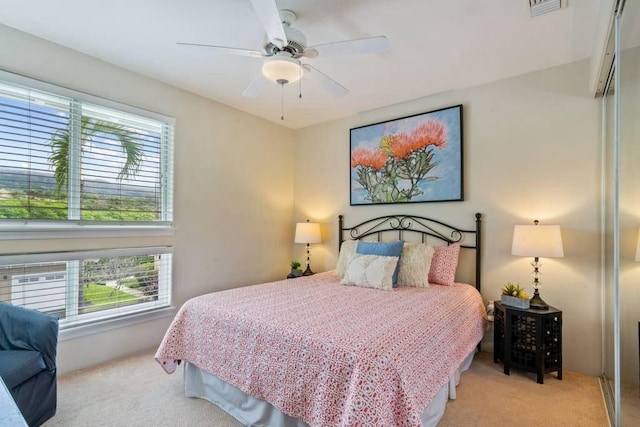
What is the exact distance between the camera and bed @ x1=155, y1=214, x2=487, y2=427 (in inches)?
57.0

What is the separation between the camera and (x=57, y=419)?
6.45 ft

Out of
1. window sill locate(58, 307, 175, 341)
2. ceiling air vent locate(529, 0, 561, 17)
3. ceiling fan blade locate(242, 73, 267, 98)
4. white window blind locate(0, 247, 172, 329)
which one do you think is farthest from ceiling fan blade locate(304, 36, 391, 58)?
window sill locate(58, 307, 175, 341)

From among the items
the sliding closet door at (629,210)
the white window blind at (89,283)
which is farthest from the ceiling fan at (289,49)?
the white window blind at (89,283)

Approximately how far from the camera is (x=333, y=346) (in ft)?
5.13

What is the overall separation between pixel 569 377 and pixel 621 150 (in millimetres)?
1843

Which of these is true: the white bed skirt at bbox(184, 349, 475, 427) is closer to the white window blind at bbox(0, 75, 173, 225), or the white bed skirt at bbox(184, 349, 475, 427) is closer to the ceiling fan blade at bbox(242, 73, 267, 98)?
the white window blind at bbox(0, 75, 173, 225)

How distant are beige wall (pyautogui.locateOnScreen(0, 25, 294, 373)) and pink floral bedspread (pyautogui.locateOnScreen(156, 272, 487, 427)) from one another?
1109 mm

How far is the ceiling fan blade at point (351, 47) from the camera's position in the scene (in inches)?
74.5

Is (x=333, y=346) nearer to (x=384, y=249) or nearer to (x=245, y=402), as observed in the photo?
(x=245, y=402)

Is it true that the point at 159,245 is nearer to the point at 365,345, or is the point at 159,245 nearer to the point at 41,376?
the point at 41,376

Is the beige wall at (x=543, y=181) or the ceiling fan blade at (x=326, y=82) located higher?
the ceiling fan blade at (x=326, y=82)

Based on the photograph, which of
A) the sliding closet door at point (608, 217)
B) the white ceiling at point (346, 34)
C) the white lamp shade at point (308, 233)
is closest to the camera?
the white ceiling at point (346, 34)

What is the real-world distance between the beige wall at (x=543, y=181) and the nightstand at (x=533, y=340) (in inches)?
13.1

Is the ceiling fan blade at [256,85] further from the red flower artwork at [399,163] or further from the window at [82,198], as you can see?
the red flower artwork at [399,163]
